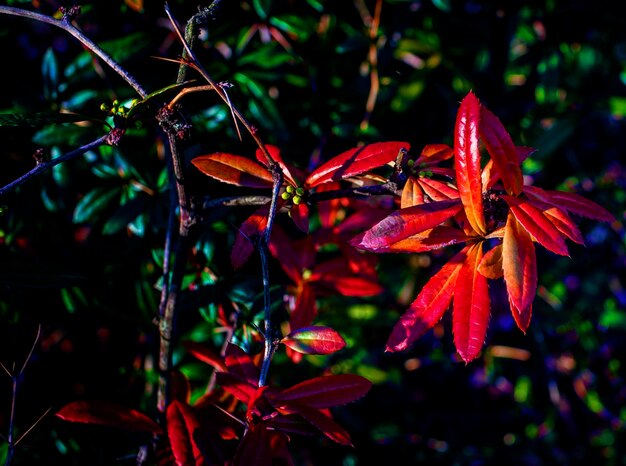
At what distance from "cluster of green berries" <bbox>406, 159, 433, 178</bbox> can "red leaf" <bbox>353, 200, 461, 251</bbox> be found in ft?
0.22

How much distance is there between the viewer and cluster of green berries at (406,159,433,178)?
2.01 feet

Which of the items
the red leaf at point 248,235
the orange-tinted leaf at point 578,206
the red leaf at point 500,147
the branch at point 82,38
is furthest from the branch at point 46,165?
the orange-tinted leaf at point 578,206

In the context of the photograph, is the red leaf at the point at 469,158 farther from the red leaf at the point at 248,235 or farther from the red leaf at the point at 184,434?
the red leaf at the point at 184,434

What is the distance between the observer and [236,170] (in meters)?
0.66

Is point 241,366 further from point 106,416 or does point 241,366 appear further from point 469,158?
point 469,158

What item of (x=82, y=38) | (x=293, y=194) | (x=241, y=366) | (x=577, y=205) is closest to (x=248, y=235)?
(x=293, y=194)

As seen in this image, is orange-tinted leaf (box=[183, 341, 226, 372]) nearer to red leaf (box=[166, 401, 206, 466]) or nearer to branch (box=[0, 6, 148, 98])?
red leaf (box=[166, 401, 206, 466])

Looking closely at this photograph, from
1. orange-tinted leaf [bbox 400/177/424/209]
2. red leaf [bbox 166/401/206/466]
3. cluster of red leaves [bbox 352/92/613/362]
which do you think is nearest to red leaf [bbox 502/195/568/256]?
cluster of red leaves [bbox 352/92/613/362]

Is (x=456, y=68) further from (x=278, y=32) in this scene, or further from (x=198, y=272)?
(x=198, y=272)

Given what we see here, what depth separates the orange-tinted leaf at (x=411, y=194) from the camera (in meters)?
0.59

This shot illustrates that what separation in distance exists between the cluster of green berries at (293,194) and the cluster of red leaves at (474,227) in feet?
0.28

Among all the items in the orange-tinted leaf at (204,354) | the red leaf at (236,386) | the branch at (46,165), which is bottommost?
the orange-tinted leaf at (204,354)

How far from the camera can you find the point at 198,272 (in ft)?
2.88

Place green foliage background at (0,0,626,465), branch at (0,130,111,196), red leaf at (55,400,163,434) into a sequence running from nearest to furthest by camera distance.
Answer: branch at (0,130,111,196)
red leaf at (55,400,163,434)
green foliage background at (0,0,626,465)
